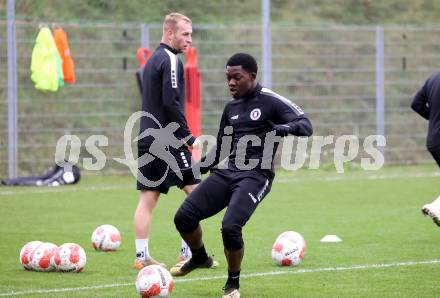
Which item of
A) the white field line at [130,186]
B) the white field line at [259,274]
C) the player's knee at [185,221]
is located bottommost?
the white field line at [259,274]

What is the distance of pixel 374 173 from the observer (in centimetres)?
2202

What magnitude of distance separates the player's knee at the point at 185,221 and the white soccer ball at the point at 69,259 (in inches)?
51.2

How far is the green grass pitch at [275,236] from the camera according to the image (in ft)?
30.2

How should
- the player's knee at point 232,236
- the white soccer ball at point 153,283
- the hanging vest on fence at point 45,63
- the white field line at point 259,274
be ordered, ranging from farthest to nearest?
1. the hanging vest on fence at point 45,63
2. the white field line at point 259,274
3. the player's knee at point 232,236
4. the white soccer ball at point 153,283

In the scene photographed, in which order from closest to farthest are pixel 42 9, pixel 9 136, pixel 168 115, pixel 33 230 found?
pixel 168 115 < pixel 33 230 < pixel 9 136 < pixel 42 9

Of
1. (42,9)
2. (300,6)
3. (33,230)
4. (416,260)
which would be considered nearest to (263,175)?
(416,260)

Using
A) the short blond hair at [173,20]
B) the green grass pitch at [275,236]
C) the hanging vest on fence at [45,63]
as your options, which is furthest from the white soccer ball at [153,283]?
the hanging vest on fence at [45,63]

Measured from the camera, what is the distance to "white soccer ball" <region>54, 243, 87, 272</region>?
997cm

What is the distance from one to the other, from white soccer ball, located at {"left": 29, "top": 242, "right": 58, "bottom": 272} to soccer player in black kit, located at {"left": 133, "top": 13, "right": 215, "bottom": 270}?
83 cm

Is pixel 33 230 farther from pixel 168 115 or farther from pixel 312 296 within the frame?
pixel 312 296

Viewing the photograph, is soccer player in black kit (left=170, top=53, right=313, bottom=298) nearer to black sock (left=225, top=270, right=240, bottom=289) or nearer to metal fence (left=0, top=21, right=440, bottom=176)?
black sock (left=225, top=270, right=240, bottom=289)

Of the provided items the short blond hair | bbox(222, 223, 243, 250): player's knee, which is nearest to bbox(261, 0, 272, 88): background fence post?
the short blond hair

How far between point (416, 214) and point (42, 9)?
469 inches

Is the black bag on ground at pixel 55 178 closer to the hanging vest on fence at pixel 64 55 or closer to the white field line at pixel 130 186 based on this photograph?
the white field line at pixel 130 186
